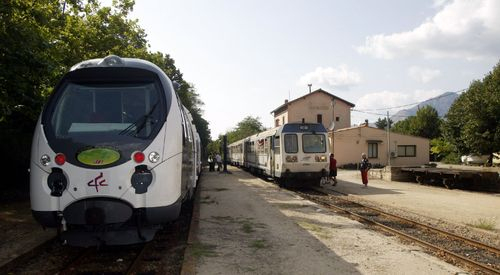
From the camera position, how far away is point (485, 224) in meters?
10.6

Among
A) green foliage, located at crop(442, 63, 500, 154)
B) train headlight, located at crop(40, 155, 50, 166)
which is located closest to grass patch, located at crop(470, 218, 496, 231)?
train headlight, located at crop(40, 155, 50, 166)

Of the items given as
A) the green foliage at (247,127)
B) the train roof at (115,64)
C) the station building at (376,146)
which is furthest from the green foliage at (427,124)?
the train roof at (115,64)

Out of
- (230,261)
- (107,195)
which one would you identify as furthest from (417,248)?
(107,195)

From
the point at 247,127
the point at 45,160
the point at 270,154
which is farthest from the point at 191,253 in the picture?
the point at 247,127

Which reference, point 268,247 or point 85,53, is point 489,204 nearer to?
point 268,247

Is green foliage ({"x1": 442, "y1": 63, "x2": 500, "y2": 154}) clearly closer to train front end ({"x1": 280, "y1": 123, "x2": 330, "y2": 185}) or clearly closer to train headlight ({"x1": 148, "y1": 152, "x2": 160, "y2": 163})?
train front end ({"x1": 280, "y1": 123, "x2": 330, "y2": 185})

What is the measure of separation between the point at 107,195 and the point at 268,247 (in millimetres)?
3260

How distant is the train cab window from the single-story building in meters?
23.7

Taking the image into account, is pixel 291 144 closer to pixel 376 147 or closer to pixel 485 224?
pixel 485 224

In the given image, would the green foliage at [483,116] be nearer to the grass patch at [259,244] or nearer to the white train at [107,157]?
the grass patch at [259,244]

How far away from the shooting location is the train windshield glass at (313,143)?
19734mm

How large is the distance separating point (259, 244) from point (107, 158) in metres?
3.49

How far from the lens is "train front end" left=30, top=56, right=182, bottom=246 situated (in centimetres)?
577

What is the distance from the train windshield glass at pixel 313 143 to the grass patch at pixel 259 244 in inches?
456
